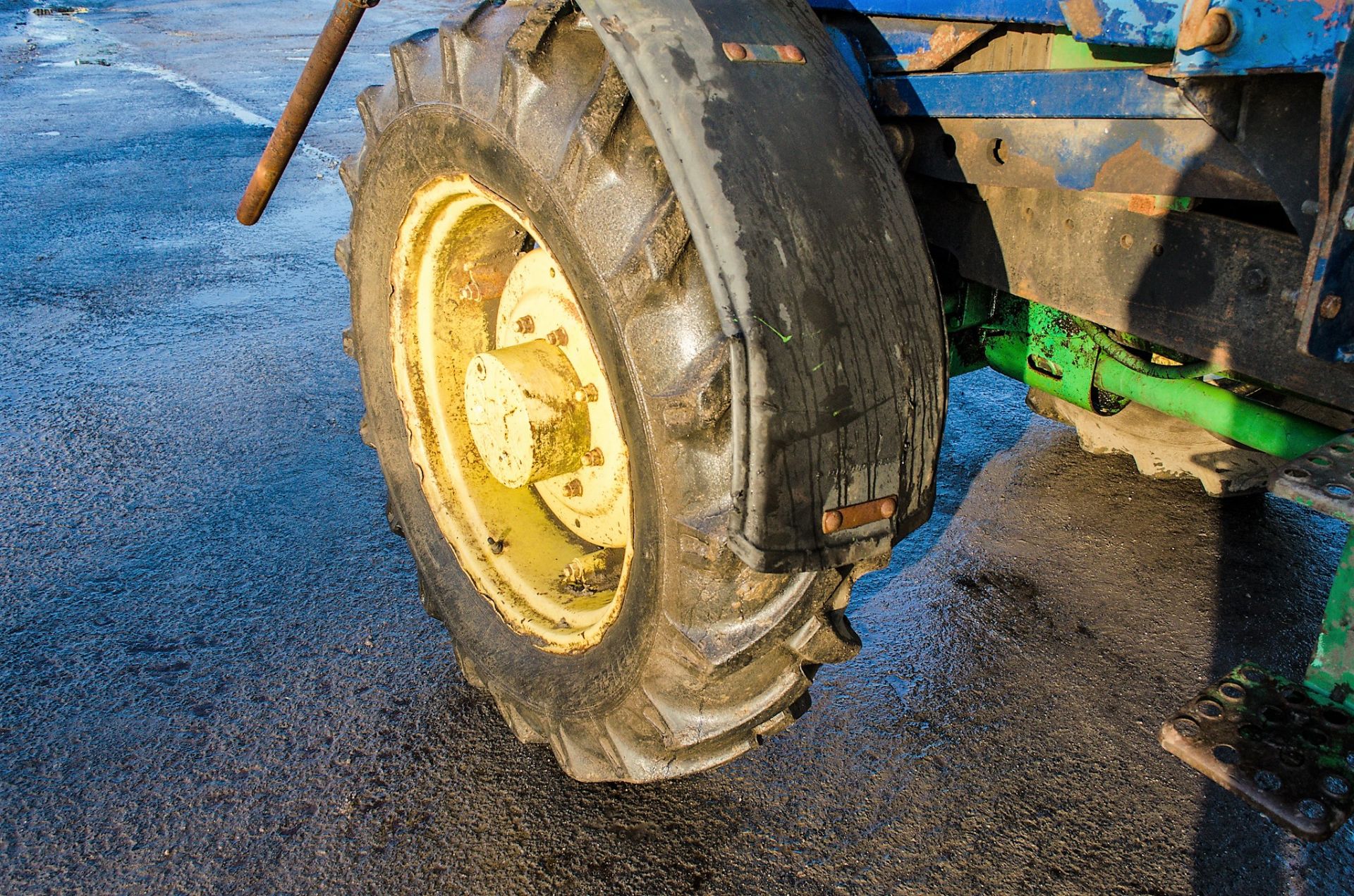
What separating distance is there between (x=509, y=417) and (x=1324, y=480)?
1.33m

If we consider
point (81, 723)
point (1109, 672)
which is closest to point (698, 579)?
point (1109, 672)

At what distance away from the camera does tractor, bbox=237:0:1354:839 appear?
3.96ft

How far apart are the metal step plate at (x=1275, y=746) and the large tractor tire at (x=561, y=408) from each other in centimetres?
50

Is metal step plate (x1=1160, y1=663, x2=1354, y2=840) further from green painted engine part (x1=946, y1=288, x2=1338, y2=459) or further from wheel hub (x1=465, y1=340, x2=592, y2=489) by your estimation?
wheel hub (x1=465, y1=340, x2=592, y2=489)

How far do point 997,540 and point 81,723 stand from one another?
7.90 ft

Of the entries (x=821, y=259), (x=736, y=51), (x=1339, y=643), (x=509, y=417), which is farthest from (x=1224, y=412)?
(x=509, y=417)

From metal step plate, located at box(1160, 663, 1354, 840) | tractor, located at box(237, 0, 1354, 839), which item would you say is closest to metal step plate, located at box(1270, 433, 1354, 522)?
tractor, located at box(237, 0, 1354, 839)

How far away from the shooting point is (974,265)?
1.79 m

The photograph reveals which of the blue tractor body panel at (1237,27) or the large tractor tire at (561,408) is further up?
the blue tractor body panel at (1237,27)

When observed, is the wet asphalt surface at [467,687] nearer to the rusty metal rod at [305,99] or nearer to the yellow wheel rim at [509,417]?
the yellow wheel rim at [509,417]

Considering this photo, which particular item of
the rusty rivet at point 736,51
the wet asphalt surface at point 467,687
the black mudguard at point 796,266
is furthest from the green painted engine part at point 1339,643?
the rusty rivet at point 736,51

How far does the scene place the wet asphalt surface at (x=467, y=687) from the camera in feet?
6.43

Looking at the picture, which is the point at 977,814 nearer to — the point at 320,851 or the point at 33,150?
the point at 320,851

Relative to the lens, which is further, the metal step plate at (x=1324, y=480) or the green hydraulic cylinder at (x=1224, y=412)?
the green hydraulic cylinder at (x=1224, y=412)
